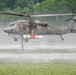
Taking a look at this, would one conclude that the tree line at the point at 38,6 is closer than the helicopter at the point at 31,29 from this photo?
No

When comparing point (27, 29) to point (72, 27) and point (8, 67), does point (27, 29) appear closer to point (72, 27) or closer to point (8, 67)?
point (72, 27)

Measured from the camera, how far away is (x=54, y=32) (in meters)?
14.6

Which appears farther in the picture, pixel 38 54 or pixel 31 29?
pixel 31 29

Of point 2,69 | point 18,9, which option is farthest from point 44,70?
point 18,9

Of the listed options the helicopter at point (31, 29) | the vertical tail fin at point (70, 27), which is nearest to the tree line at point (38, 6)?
the helicopter at point (31, 29)

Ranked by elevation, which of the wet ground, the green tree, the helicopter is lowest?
the wet ground

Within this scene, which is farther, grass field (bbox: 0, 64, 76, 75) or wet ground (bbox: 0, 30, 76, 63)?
wet ground (bbox: 0, 30, 76, 63)

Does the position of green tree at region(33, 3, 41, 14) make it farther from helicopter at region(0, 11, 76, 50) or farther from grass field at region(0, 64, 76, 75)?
grass field at region(0, 64, 76, 75)

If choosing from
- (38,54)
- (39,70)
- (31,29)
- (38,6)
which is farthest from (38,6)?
(39,70)

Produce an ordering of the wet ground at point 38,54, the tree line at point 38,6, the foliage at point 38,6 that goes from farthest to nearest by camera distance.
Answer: the tree line at point 38,6 → the foliage at point 38,6 → the wet ground at point 38,54

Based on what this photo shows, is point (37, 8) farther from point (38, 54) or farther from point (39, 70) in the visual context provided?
point (39, 70)

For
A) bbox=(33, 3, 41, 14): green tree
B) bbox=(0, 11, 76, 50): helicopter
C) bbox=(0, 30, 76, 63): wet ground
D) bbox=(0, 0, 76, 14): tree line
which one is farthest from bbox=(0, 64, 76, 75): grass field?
bbox=(33, 3, 41, 14): green tree

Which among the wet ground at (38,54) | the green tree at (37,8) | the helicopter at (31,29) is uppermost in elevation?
the green tree at (37,8)

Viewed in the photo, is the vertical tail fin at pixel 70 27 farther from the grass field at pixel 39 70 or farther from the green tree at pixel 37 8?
the green tree at pixel 37 8
